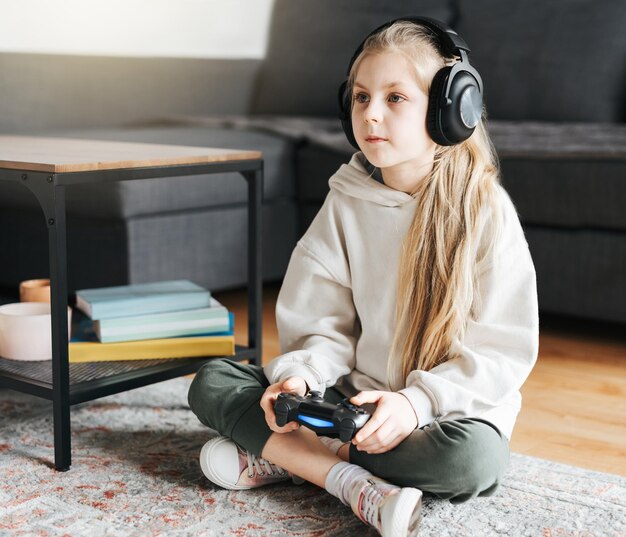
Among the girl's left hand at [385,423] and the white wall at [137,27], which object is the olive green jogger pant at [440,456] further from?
the white wall at [137,27]

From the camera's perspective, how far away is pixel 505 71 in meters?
2.45

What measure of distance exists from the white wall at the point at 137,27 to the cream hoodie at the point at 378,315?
154 centimetres

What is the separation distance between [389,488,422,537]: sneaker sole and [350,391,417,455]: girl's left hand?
0.06 metres

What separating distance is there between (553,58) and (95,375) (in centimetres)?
156

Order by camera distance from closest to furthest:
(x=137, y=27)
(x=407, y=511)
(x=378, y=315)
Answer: (x=407, y=511) → (x=378, y=315) → (x=137, y=27)

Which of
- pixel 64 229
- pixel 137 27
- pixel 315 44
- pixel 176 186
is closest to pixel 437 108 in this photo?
pixel 64 229

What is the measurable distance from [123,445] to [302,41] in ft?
5.69

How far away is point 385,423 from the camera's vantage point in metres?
1.04

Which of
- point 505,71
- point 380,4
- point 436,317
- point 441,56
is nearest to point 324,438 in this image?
point 436,317

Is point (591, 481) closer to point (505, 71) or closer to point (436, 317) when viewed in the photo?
point (436, 317)

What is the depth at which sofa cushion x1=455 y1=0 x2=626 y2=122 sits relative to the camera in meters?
2.35

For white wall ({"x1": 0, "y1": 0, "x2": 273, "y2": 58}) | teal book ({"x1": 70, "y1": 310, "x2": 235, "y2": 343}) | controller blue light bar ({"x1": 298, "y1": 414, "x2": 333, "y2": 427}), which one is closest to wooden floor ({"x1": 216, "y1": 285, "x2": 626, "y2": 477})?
teal book ({"x1": 70, "y1": 310, "x2": 235, "y2": 343})

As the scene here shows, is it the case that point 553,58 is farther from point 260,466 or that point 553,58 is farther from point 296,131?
point 260,466

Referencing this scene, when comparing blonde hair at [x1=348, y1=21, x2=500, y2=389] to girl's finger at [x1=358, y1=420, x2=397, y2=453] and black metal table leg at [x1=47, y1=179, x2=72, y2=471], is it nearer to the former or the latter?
girl's finger at [x1=358, y1=420, x2=397, y2=453]
